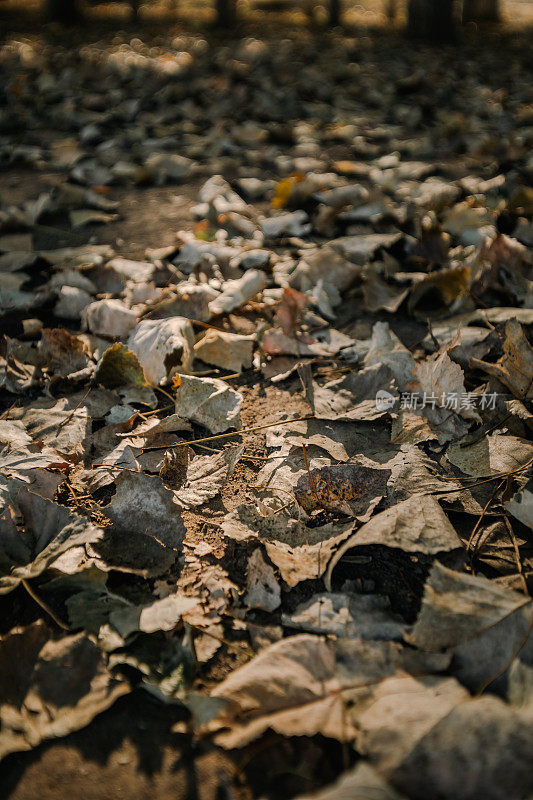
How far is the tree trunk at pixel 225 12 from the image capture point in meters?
9.66

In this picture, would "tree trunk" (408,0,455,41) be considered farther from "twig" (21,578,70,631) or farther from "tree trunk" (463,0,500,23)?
"twig" (21,578,70,631)

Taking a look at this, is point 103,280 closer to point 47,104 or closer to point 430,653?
point 430,653

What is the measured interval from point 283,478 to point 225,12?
10.8 meters

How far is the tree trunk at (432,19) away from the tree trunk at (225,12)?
3.27 m

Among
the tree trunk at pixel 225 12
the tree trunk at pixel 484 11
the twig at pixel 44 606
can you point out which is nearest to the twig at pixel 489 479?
the twig at pixel 44 606

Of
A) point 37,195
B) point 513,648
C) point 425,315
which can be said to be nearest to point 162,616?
point 513,648

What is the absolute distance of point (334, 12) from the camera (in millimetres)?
10008

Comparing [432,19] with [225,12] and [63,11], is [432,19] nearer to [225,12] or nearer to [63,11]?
[225,12]

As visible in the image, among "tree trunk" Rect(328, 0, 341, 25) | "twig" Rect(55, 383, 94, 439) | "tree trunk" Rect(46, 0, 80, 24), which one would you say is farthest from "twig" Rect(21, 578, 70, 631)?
"tree trunk" Rect(328, 0, 341, 25)

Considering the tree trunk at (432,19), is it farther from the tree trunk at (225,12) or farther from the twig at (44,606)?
the twig at (44,606)

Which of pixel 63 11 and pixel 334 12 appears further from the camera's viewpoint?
pixel 334 12

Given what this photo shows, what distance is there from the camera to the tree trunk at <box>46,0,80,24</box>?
968 cm

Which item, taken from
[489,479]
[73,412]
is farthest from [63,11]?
[489,479]

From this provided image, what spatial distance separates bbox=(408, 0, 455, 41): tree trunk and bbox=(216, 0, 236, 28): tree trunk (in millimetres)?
3266
